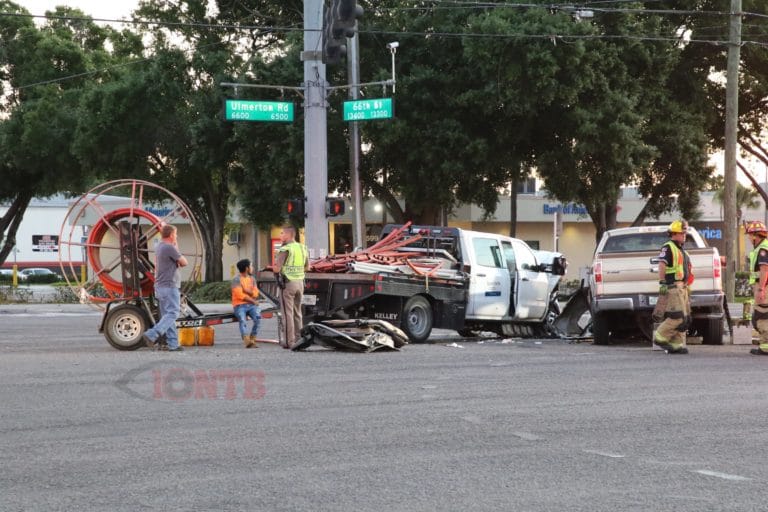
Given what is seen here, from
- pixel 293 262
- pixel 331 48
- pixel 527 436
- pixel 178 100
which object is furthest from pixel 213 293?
pixel 527 436

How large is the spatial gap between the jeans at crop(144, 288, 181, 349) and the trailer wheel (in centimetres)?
394

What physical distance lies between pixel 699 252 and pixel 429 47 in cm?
1696

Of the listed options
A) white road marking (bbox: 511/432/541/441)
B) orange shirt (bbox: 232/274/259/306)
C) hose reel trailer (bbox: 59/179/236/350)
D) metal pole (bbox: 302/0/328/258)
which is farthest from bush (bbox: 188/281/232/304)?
white road marking (bbox: 511/432/541/441)

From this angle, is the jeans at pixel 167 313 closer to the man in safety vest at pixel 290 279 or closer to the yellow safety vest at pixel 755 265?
the man in safety vest at pixel 290 279

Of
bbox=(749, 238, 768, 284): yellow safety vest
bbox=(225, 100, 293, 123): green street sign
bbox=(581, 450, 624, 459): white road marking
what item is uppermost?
bbox=(225, 100, 293, 123): green street sign

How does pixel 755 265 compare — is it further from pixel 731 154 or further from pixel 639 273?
pixel 731 154

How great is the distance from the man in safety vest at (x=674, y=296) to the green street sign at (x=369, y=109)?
390 inches

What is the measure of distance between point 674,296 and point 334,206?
33.6ft

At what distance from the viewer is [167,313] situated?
15.7 meters

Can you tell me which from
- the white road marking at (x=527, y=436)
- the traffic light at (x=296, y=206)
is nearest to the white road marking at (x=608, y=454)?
the white road marking at (x=527, y=436)

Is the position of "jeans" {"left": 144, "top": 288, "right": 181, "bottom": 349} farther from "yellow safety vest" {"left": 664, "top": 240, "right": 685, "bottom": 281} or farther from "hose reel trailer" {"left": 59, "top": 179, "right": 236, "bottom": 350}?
"yellow safety vest" {"left": 664, "top": 240, "right": 685, "bottom": 281}

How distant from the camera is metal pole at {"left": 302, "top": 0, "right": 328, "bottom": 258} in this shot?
24.9 m

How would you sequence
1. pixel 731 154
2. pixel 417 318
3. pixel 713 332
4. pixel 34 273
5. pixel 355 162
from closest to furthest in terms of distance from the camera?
pixel 713 332, pixel 417 318, pixel 731 154, pixel 355 162, pixel 34 273

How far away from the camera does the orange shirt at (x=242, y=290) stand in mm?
16969
